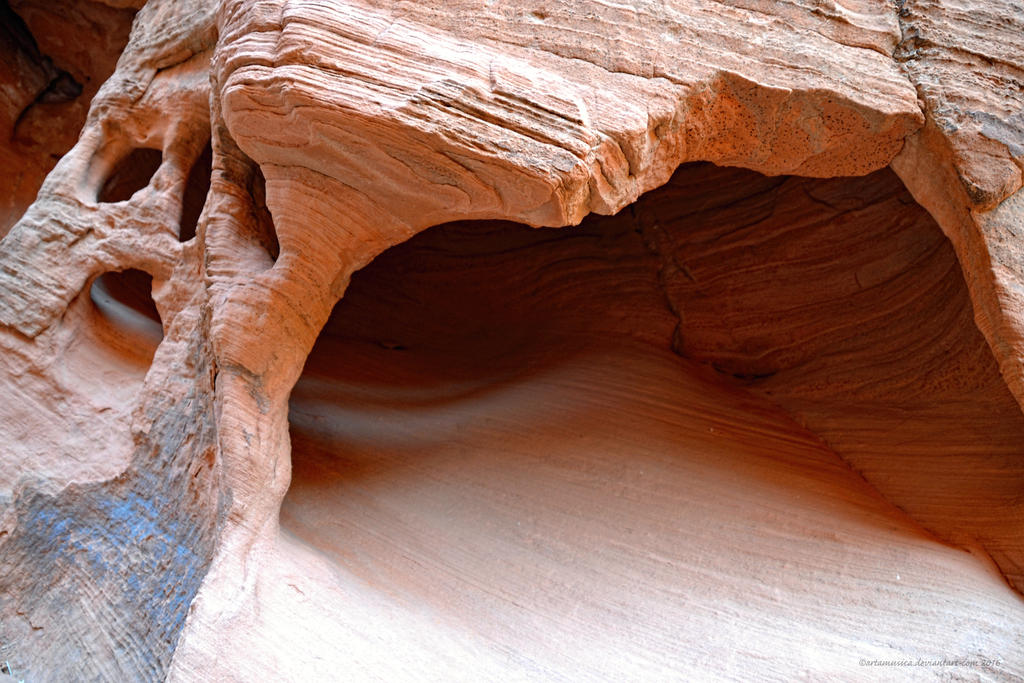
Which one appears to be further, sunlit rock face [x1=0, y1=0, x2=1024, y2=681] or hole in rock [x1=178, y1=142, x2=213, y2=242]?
hole in rock [x1=178, y1=142, x2=213, y2=242]

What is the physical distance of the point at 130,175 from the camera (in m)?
3.95

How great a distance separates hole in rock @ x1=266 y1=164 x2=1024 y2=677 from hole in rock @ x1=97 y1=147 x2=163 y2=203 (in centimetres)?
135

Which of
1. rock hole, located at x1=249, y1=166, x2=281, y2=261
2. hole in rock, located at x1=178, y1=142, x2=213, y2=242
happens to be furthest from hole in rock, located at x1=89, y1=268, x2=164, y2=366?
rock hole, located at x1=249, y1=166, x2=281, y2=261

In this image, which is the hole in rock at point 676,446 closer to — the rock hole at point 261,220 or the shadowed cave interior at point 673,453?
the shadowed cave interior at point 673,453

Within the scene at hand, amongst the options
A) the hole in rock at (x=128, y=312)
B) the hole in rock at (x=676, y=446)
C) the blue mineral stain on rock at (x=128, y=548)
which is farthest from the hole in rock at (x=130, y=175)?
the blue mineral stain on rock at (x=128, y=548)

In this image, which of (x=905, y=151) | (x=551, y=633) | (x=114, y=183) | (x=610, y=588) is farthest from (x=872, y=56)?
(x=114, y=183)

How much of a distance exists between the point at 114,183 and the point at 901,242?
404 centimetres

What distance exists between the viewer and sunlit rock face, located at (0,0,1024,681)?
7.97 feet

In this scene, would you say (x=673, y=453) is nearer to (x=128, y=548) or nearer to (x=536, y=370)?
(x=536, y=370)

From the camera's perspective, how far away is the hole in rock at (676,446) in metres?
2.85

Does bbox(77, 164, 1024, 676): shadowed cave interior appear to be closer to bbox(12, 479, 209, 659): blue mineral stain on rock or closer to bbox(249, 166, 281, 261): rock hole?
bbox(12, 479, 209, 659): blue mineral stain on rock

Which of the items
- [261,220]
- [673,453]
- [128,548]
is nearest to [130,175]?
[261,220]

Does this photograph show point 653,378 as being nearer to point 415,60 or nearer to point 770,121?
point 770,121

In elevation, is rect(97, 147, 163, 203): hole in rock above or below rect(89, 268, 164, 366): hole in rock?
above
